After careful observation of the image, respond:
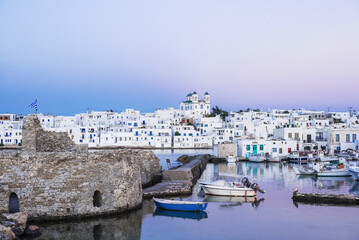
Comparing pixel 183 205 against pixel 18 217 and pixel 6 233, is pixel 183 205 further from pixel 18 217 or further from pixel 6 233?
pixel 6 233

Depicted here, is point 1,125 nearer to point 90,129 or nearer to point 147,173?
point 90,129

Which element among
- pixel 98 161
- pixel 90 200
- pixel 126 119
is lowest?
pixel 90 200

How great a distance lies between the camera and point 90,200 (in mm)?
15203

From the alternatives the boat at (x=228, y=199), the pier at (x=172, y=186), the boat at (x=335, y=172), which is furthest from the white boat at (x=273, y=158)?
the boat at (x=228, y=199)

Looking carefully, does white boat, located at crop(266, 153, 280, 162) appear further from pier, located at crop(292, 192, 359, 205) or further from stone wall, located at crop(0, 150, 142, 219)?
stone wall, located at crop(0, 150, 142, 219)

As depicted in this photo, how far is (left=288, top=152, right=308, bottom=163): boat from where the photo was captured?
4995 cm

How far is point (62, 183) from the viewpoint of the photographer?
48.7 ft

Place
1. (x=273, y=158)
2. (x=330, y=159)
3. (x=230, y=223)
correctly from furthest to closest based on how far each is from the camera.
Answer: (x=273, y=158) < (x=330, y=159) < (x=230, y=223)

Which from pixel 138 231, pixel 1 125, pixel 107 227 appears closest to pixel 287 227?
pixel 138 231

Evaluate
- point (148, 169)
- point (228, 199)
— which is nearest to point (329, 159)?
point (148, 169)

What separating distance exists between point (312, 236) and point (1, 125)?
327ft

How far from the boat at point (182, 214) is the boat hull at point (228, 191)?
14.7 ft

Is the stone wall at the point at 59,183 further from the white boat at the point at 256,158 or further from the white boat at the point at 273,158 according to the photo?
the white boat at the point at 273,158

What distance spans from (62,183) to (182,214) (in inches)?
225
